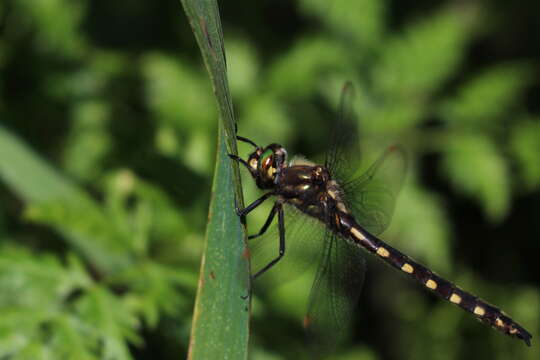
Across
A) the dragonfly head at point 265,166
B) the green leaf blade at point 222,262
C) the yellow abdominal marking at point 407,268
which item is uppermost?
the yellow abdominal marking at point 407,268

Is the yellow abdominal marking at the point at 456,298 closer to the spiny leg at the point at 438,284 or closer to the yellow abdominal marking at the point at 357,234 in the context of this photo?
the spiny leg at the point at 438,284

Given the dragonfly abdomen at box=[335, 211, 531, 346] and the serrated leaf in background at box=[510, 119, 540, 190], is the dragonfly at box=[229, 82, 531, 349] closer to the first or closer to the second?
the dragonfly abdomen at box=[335, 211, 531, 346]

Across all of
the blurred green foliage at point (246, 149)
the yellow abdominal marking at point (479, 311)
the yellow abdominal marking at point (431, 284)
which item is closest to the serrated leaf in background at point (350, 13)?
the blurred green foliage at point (246, 149)

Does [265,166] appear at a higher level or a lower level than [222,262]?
higher

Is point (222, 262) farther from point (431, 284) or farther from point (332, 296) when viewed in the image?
point (431, 284)

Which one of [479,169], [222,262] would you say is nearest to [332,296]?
[222,262]

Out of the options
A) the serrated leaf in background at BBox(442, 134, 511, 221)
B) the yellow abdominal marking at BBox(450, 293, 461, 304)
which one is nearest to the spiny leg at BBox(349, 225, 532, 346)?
the yellow abdominal marking at BBox(450, 293, 461, 304)
